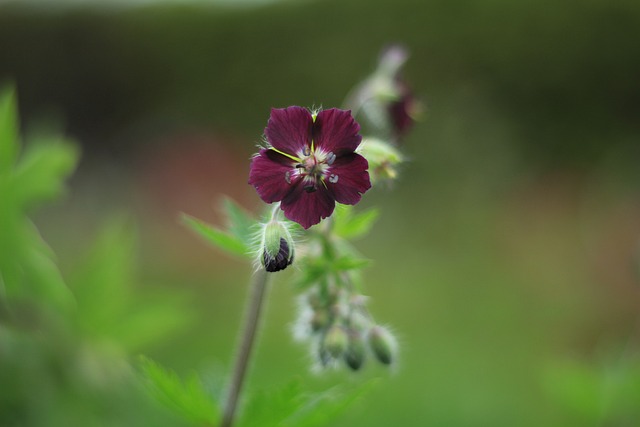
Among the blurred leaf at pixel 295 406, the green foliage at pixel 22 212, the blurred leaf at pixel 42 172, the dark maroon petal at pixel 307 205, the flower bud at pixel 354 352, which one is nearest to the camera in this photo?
the dark maroon petal at pixel 307 205

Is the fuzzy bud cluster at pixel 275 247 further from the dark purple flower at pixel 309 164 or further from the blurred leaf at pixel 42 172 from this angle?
the blurred leaf at pixel 42 172

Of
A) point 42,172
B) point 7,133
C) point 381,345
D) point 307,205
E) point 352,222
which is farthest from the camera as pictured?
point 42,172

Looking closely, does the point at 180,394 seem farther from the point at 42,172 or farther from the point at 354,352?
the point at 42,172

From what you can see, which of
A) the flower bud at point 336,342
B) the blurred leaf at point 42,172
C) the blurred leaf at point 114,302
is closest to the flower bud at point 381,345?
the flower bud at point 336,342

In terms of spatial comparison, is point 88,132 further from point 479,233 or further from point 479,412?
point 479,412

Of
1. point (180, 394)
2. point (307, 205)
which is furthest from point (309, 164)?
point (180, 394)

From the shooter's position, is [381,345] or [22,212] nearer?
[381,345]
